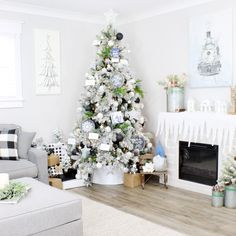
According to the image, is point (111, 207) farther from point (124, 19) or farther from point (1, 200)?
point (124, 19)

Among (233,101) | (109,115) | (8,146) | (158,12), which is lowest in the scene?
(8,146)

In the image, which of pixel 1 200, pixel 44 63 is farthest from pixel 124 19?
pixel 1 200

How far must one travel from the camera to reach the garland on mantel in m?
3.78

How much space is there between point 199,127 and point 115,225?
5.55 feet

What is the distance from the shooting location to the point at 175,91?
173 inches

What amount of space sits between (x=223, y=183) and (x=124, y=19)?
3.16 metres

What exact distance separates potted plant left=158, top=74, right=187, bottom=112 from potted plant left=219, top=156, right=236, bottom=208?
→ 1.04 metres

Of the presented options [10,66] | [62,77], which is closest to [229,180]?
[62,77]

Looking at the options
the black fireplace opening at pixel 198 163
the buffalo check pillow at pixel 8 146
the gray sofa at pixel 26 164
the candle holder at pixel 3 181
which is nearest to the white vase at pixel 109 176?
the black fireplace opening at pixel 198 163

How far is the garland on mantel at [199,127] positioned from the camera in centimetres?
378

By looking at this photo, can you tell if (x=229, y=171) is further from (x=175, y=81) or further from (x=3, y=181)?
(x=3, y=181)

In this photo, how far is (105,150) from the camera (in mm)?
4395

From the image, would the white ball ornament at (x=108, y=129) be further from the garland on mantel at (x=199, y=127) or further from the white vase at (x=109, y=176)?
the garland on mantel at (x=199, y=127)

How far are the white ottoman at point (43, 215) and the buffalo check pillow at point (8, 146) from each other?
1314mm
